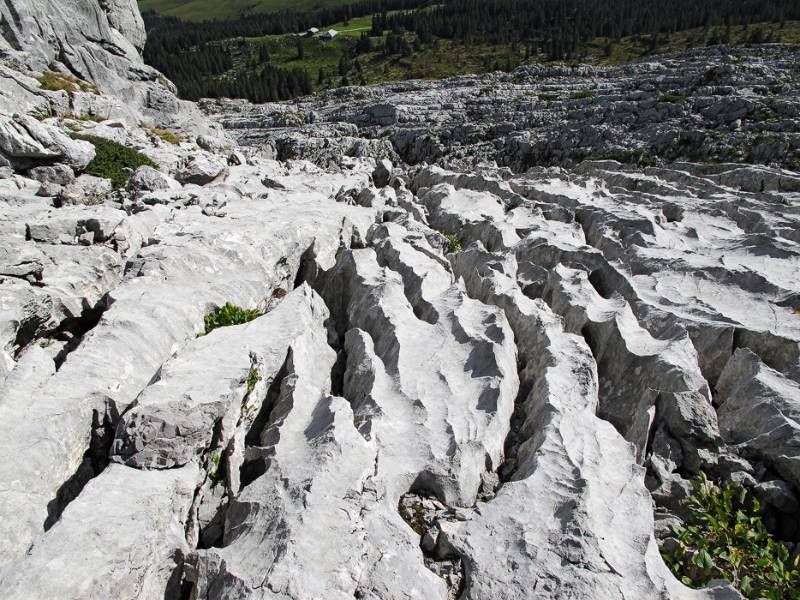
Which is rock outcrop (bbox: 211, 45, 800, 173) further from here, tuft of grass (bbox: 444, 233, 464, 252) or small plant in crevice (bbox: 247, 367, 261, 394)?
small plant in crevice (bbox: 247, 367, 261, 394)

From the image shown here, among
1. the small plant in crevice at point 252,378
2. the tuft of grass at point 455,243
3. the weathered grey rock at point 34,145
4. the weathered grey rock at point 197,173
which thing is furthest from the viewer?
the weathered grey rock at point 197,173

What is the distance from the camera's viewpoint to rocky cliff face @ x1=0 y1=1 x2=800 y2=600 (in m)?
8.10

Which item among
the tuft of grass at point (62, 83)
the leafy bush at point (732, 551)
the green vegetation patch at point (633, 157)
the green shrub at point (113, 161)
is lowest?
the green vegetation patch at point (633, 157)

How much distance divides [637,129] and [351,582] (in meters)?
95.9

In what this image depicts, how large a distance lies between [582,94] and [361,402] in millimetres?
116770

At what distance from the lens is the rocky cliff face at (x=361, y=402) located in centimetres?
810

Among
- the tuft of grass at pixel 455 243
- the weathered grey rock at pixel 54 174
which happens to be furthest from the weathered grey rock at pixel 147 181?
the tuft of grass at pixel 455 243

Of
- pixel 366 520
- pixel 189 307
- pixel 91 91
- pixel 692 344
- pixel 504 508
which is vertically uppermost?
pixel 91 91

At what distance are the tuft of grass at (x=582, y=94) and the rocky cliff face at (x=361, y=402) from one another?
92.2 m

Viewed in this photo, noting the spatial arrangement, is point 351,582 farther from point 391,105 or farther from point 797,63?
point 797,63

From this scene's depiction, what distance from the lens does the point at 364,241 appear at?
26.5 m

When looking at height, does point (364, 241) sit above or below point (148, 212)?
below

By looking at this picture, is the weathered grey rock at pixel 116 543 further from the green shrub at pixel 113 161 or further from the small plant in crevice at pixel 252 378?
the green shrub at pixel 113 161

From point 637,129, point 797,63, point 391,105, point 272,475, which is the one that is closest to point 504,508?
point 272,475
